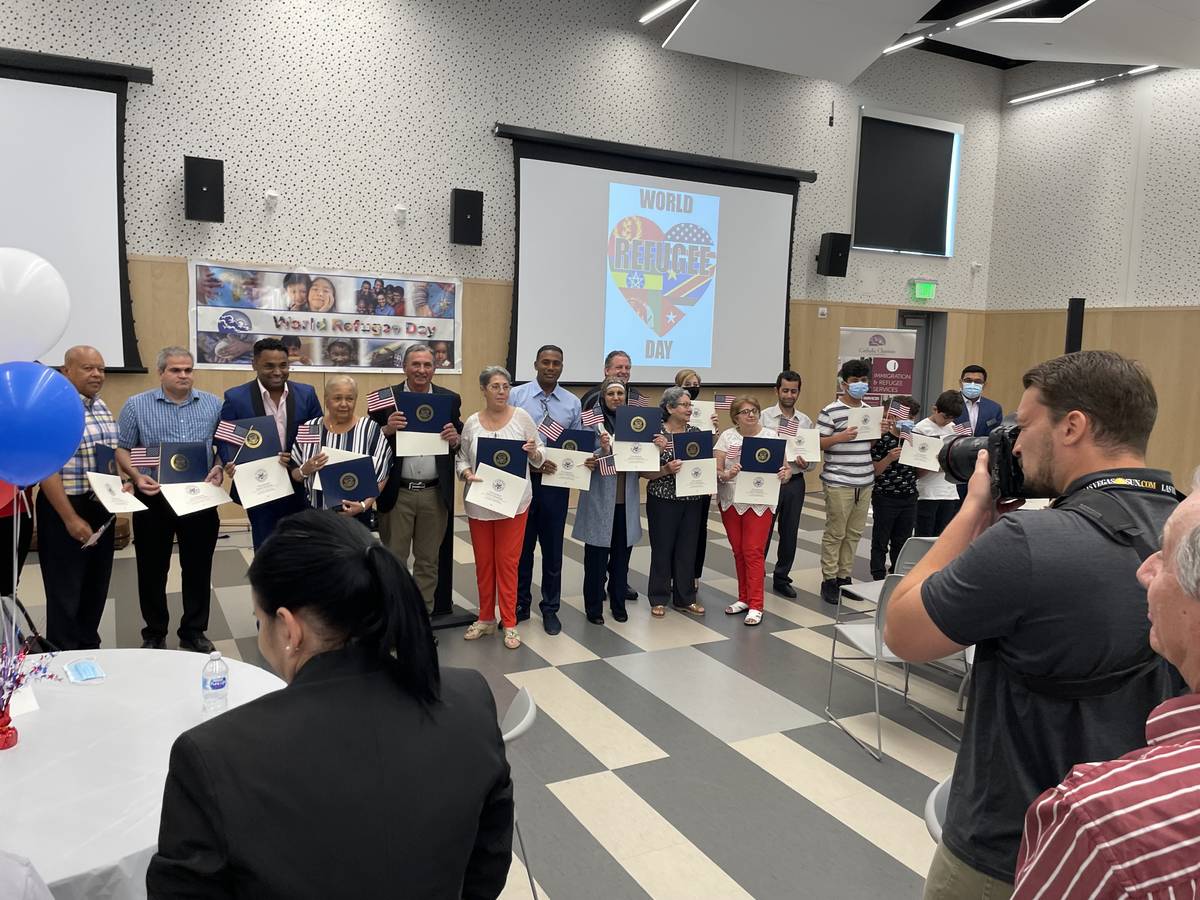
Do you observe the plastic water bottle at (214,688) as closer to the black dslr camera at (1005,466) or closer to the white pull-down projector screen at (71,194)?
the black dslr camera at (1005,466)

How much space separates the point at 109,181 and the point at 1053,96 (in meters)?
11.6

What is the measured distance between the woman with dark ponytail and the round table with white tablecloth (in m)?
0.82

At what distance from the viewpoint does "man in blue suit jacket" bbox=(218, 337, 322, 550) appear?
4832mm

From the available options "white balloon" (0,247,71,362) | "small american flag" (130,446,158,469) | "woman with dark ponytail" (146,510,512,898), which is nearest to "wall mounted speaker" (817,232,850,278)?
"small american flag" (130,446,158,469)

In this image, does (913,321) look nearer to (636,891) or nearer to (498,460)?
(498,460)

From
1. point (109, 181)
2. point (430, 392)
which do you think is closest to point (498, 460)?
point (430, 392)

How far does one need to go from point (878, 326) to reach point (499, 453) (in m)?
8.21

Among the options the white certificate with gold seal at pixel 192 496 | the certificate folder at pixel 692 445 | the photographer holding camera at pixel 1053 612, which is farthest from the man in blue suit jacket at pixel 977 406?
the photographer holding camera at pixel 1053 612

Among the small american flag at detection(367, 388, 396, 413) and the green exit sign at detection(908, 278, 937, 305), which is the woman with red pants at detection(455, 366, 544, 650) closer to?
the small american flag at detection(367, 388, 396, 413)

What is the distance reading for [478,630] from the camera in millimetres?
5195

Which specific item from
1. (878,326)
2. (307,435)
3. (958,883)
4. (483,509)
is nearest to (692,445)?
(483,509)

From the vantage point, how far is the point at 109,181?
711 cm

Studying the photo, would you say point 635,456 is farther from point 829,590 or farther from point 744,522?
point 829,590

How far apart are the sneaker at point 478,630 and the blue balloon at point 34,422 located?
2.59 m
